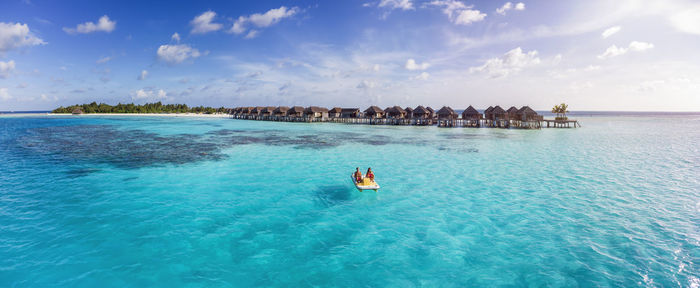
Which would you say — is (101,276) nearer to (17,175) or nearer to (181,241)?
(181,241)

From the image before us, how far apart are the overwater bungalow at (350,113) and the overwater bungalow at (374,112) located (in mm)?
Result: 3098

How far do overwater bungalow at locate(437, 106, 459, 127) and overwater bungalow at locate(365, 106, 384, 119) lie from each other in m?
10.6

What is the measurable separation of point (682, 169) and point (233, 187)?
22566mm

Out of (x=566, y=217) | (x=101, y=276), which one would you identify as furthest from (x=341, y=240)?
(x=566, y=217)

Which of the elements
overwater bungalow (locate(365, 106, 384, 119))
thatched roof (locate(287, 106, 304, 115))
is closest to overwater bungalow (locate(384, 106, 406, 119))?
overwater bungalow (locate(365, 106, 384, 119))

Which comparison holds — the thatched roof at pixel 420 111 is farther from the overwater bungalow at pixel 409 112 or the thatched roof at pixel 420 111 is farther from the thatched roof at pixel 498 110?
the thatched roof at pixel 498 110

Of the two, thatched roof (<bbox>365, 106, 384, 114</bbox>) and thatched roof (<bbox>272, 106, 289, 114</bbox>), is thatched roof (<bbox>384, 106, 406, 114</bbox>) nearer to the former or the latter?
thatched roof (<bbox>365, 106, 384, 114</bbox>)

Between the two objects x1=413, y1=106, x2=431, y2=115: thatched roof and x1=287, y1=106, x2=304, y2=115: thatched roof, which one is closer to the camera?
x1=413, y1=106, x2=431, y2=115: thatched roof

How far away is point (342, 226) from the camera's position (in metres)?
7.61

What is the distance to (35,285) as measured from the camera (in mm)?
5082

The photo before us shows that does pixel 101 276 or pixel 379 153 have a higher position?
pixel 379 153

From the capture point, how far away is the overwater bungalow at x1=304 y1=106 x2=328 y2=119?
55.5m

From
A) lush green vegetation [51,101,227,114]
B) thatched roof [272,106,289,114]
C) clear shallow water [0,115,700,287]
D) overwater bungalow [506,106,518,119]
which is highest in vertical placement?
lush green vegetation [51,101,227,114]

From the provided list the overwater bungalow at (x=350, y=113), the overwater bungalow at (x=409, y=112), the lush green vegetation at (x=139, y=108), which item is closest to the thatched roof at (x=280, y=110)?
the overwater bungalow at (x=350, y=113)
